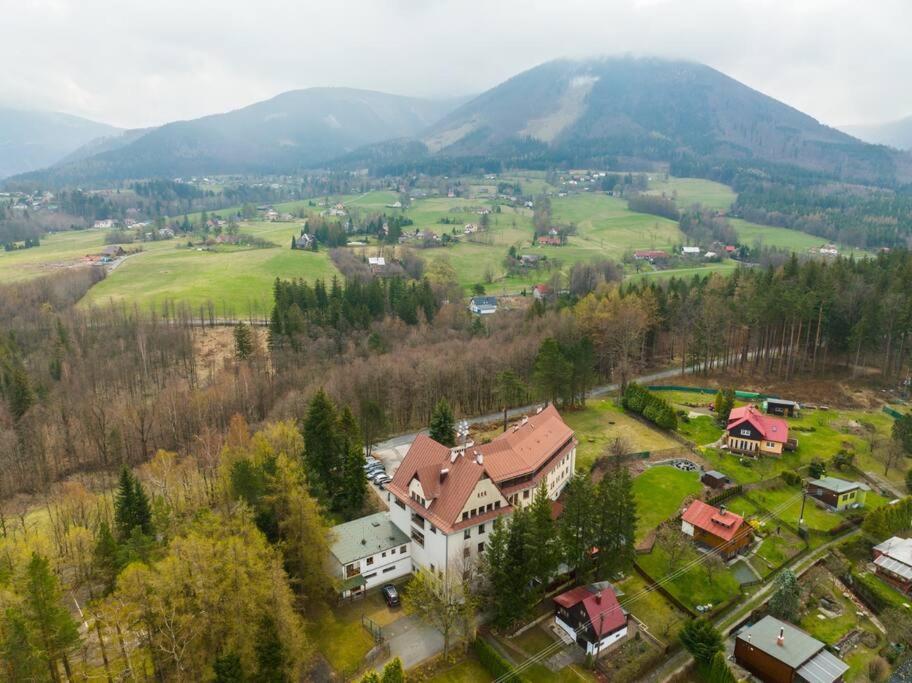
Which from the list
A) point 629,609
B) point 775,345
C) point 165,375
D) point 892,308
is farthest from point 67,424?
point 892,308

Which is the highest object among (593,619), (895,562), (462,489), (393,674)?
(462,489)

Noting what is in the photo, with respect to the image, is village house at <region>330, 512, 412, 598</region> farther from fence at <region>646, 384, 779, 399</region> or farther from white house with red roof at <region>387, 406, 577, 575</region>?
fence at <region>646, 384, 779, 399</region>

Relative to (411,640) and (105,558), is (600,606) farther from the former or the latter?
(105,558)

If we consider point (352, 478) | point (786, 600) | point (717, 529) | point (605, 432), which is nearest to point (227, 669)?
point (352, 478)

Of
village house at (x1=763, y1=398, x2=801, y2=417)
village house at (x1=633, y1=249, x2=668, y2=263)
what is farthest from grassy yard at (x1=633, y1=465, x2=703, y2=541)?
village house at (x1=633, y1=249, x2=668, y2=263)

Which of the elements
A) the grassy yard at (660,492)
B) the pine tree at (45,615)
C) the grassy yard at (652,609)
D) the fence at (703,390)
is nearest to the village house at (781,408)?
the fence at (703,390)
